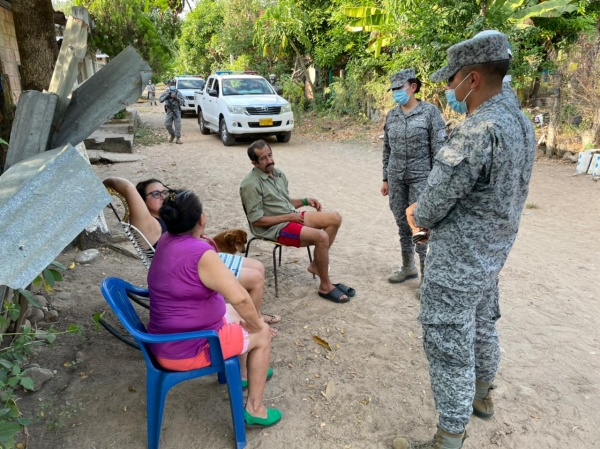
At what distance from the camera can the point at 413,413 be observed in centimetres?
264

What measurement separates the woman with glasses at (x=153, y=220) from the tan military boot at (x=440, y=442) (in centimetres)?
129

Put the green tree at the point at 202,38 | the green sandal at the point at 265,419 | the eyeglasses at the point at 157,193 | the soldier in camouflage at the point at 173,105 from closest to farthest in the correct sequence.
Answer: the green sandal at the point at 265,419, the eyeglasses at the point at 157,193, the soldier in camouflage at the point at 173,105, the green tree at the point at 202,38

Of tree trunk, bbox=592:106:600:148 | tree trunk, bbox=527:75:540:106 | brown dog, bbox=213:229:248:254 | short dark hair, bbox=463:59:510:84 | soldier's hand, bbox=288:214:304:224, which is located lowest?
brown dog, bbox=213:229:248:254

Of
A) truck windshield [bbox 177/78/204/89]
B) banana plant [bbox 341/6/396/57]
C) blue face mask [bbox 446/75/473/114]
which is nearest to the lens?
blue face mask [bbox 446/75/473/114]

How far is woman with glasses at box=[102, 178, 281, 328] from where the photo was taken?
9.98 ft

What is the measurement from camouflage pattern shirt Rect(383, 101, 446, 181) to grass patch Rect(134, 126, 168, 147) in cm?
Answer: 992

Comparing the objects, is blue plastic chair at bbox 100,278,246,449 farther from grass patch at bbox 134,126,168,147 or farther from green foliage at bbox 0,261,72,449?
grass patch at bbox 134,126,168,147

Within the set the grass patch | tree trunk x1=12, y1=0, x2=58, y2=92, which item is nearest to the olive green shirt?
tree trunk x1=12, y1=0, x2=58, y2=92

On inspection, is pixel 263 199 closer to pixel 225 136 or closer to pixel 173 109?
pixel 225 136

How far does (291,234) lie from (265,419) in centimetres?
168

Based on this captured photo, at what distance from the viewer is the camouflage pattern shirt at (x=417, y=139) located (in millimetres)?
3744

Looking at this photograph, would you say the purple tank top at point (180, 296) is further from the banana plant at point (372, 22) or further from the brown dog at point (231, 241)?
the banana plant at point (372, 22)

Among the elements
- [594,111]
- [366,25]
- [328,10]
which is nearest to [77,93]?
[594,111]

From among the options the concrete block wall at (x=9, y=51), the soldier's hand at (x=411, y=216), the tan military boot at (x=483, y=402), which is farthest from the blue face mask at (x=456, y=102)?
the concrete block wall at (x=9, y=51)
